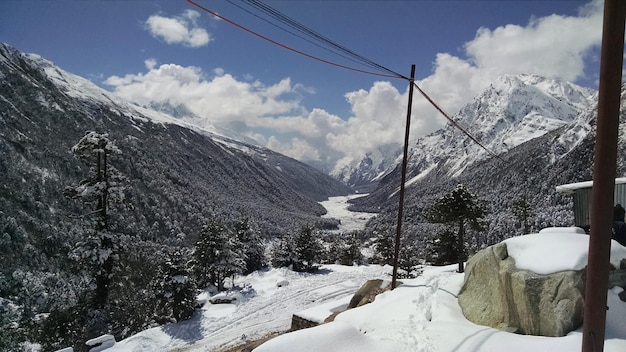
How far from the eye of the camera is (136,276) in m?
33.2

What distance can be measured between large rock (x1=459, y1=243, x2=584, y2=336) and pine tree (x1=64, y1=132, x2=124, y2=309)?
1699 centimetres

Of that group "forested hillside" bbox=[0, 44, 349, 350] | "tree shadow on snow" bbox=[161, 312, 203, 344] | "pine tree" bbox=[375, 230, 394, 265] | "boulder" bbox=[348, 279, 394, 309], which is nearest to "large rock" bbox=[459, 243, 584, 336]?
"boulder" bbox=[348, 279, 394, 309]

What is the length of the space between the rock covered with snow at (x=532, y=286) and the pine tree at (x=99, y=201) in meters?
17.1

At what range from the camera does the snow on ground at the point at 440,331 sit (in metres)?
6.68

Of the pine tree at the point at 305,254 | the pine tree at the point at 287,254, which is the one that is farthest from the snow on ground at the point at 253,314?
the pine tree at the point at 287,254

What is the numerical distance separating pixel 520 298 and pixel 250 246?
168 feet

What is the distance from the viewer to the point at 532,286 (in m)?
7.60

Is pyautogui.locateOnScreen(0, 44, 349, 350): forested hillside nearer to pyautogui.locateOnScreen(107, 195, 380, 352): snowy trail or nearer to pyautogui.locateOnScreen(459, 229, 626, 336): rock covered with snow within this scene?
pyautogui.locateOnScreen(107, 195, 380, 352): snowy trail

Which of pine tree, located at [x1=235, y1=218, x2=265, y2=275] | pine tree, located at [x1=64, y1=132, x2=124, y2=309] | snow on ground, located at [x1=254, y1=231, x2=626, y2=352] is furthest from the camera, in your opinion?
pine tree, located at [x1=235, y1=218, x2=265, y2=275]

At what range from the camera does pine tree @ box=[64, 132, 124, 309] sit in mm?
17562

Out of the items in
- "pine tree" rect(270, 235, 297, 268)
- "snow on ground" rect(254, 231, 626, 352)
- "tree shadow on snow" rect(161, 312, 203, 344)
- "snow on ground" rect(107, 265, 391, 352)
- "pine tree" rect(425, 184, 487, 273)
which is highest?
"pine tree" rect(425, 184, 487, 273)

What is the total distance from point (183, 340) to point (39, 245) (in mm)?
86717

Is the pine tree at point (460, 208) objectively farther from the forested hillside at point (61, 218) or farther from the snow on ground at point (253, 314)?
the forested hillside at point (61, 218)

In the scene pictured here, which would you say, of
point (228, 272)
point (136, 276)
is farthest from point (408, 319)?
point (228, 272)
